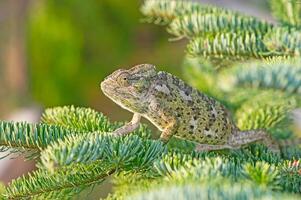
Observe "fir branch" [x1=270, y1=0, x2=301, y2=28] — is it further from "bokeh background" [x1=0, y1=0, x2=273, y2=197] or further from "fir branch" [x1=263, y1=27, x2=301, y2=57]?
"bokeh background" [x1=0, y1=0, x2=273, y2=197]

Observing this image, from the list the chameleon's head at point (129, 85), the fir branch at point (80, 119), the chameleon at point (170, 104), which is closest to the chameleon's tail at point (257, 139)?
the chameleon at point (170, 104)

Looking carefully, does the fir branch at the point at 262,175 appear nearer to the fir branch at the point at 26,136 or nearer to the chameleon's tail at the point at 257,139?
the fir branch at the point at 26,136

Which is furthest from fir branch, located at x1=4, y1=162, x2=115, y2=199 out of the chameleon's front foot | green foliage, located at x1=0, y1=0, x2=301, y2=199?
the chameleon's front foot

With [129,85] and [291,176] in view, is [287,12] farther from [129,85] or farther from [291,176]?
[291,176]

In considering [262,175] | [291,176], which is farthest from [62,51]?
[262,175]

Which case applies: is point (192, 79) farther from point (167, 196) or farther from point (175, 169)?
point (167, 196)

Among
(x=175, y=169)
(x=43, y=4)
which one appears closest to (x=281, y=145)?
(x=175, y=169)
